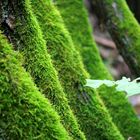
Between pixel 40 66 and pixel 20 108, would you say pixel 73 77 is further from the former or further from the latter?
pixel 20 108

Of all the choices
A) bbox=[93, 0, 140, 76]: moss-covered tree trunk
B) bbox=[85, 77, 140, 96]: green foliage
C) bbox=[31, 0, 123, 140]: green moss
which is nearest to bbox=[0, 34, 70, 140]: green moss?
bbox=[85, 77, 140, 96]: green foliage

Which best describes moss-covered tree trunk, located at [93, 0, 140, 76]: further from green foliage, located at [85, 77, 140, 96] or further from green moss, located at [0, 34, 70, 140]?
green moss, located at [0, 34, 70, 140]

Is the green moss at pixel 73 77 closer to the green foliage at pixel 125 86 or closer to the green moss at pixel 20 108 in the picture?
the green foliage at pixel 125 86

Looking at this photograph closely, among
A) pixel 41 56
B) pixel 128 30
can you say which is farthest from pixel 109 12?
pixel 41 56

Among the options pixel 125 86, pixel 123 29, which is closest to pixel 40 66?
pixel 125 86

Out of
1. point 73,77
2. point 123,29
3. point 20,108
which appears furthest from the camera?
point 123,29

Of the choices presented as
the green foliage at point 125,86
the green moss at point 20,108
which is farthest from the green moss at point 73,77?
the green moss at point 20,108
